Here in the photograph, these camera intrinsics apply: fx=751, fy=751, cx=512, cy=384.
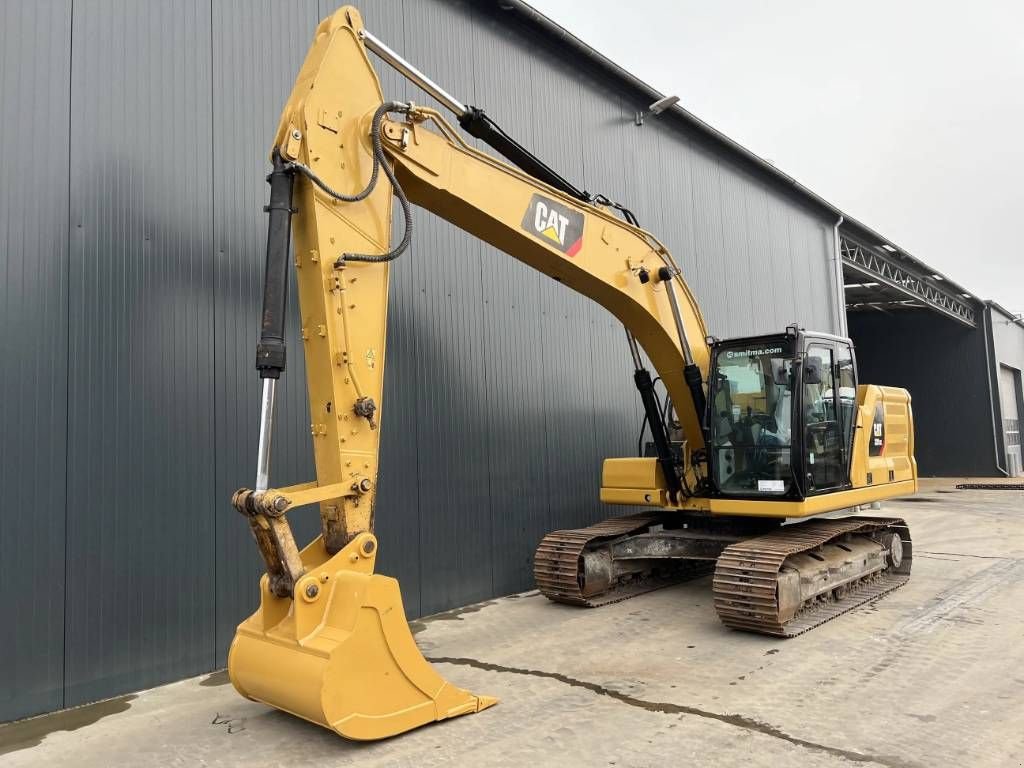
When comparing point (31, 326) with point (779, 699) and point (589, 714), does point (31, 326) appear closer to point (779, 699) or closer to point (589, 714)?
point (589, 714)

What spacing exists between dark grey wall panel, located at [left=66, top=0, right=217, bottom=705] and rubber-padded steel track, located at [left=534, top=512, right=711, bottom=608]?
10.5 ft

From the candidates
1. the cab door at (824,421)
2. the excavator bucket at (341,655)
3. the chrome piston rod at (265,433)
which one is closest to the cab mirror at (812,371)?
the cab door at (824,421)

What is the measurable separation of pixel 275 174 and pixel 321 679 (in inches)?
111

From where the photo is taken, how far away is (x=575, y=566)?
24.1 ft

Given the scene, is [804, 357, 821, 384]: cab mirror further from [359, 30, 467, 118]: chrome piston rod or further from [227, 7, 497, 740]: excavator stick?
[227, 7, 497, 740]: excavator stick

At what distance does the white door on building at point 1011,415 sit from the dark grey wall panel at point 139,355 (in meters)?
28.8

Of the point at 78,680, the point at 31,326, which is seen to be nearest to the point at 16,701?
the point at 78,680

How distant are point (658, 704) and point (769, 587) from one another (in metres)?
1.80

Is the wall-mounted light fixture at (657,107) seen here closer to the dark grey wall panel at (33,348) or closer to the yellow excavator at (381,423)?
the yellow excavator at (381,423)

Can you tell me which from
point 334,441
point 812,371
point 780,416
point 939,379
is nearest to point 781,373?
point 812,371

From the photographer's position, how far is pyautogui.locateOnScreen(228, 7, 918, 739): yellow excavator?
13.5ft

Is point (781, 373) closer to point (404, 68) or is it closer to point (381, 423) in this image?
point (381, 423)

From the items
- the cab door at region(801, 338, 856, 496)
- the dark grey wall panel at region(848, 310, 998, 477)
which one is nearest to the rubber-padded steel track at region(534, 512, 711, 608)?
the cab door at region(801, 338, 856, 496)

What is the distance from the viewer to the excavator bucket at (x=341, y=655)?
3.93 metres
